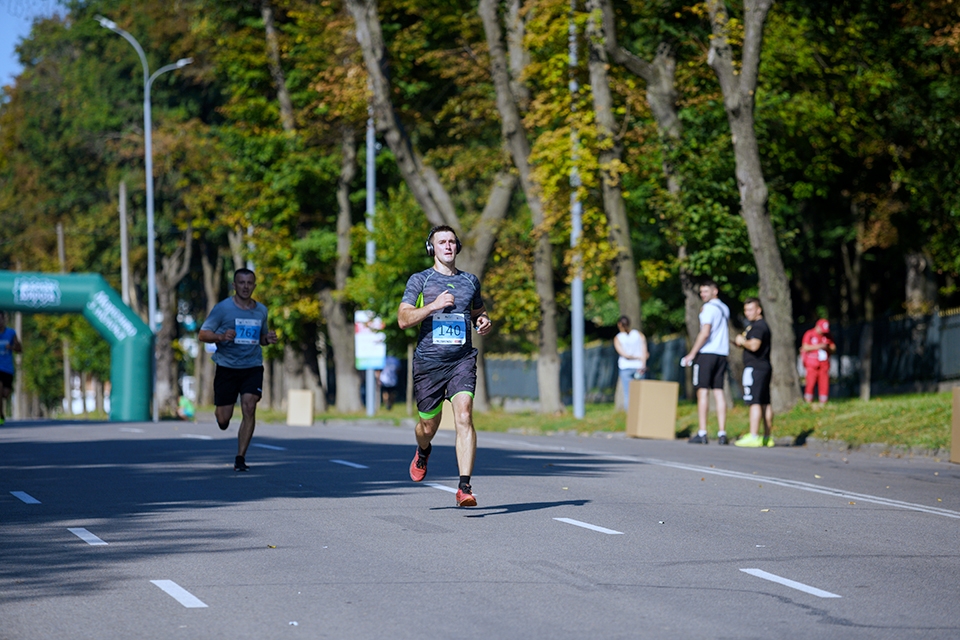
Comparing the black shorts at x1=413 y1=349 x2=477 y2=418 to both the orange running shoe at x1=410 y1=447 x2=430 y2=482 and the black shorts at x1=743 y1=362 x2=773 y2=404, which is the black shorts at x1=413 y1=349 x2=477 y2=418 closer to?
the orange running shoe at x1=410 y1=447 x2=430 y2=482

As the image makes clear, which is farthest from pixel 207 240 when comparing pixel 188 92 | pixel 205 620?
pixel 205 620

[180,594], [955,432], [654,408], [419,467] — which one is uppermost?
[654,408]

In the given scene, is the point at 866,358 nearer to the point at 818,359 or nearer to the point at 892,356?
the point at 892,356

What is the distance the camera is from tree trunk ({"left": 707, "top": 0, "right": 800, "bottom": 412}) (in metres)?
22.3

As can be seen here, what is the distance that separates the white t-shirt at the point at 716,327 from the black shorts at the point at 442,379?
9199mm

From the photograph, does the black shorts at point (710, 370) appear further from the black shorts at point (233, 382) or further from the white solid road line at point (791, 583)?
the white solid road line at point (791, 583)

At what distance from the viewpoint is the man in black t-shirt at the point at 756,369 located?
18953 millimetres

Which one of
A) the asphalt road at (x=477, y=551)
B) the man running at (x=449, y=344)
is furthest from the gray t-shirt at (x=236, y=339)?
the man running at (x=449, y=344)

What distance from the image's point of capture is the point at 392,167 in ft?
129

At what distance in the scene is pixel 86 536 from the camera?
30.3ft

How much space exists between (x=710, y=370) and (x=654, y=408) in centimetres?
304

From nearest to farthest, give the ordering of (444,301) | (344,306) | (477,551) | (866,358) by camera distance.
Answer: (477,551), (444,301), (866,358), (344,306)

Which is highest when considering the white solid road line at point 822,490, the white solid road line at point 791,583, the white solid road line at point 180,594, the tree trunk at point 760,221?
the tree trunk at point 760,221

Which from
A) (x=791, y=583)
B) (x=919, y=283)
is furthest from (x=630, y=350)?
(x=791, y=583)
